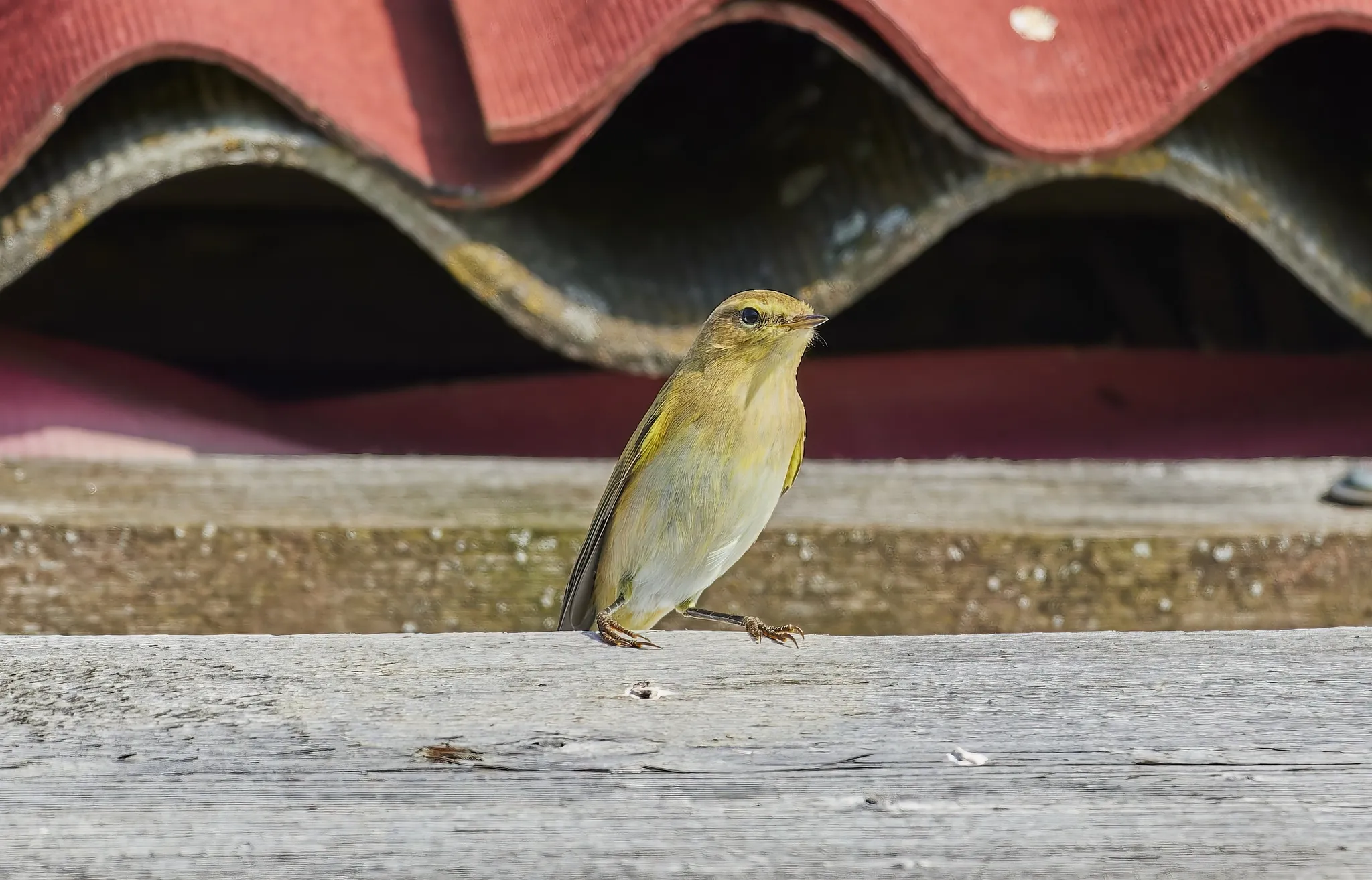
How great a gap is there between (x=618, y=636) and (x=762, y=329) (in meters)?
0.63

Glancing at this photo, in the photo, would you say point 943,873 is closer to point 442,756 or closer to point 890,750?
point 890,750

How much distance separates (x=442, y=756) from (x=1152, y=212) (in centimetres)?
445

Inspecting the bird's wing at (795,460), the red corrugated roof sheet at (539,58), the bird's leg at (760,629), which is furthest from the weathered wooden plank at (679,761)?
the red corrugated roof sheet at (539,58)

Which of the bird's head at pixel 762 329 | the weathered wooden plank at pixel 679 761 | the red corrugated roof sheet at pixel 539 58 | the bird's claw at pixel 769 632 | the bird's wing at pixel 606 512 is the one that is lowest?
the weathered wooden plank at pixel 679 761

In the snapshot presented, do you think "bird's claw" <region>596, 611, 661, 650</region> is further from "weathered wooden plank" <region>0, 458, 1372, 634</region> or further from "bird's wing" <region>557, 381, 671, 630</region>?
"weathered wooden plank" <region>0, 458, 1372, 634</region>

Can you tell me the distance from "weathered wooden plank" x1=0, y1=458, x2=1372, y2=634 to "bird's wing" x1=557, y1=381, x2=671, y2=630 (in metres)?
0.29

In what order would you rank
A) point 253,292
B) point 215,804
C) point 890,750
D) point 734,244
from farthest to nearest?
point 253,292 < point 734,244 < point 890,750 < point 215,804

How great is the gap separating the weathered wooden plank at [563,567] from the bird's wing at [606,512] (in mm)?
290

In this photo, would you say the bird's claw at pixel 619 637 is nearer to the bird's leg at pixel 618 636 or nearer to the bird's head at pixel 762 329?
the bird's leg at pixel 618 636

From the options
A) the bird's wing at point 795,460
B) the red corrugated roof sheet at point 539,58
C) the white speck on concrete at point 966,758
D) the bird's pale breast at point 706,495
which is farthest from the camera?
the red corrugated roof sheet at point 539,58

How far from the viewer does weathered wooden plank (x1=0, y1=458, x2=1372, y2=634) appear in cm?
276

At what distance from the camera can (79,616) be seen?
275 centimetres

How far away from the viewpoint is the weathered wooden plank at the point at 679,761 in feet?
3.85

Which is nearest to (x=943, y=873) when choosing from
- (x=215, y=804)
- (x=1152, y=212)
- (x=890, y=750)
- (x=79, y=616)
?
(x=890, y=750)
